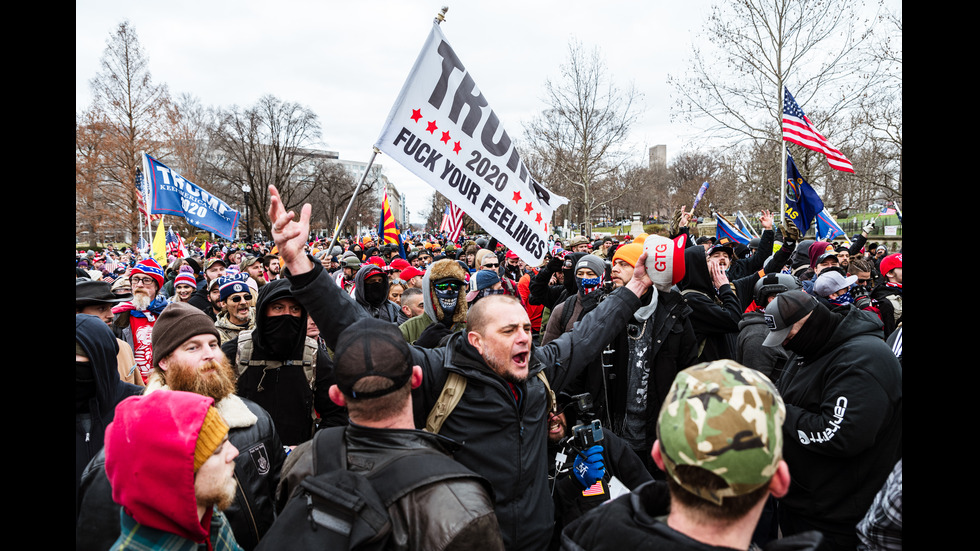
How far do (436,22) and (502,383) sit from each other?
2.91 m

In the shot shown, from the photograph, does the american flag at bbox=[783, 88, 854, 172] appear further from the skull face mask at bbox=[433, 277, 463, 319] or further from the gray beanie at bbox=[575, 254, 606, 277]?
the skull face mask at bbox=[433, 277, 463, 319]

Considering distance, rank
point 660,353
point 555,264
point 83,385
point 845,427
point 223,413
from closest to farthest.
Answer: point 223,413 < point 845,427 < point 83,385 < point 660,353 < point 555,264

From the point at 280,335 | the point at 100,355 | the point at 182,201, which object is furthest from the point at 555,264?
the point at 182,201

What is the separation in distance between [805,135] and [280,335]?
11.2m

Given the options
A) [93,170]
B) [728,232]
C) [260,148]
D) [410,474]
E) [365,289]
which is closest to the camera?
[410,474]

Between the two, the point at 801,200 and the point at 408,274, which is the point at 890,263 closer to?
the point at 801,200

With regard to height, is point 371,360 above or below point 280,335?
above

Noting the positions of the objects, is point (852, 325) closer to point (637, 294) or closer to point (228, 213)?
point (637, 294)

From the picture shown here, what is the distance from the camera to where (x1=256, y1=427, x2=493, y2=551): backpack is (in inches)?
59.7

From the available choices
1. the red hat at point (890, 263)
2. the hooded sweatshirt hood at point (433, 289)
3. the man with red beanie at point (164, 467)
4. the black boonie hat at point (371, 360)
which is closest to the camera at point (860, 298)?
the red hat at point (890, 263)

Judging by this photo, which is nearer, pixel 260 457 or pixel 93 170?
pixel 260 457

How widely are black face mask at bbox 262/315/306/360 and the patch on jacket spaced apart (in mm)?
1051

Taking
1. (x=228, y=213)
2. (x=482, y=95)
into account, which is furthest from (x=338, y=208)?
(x=482, y=95)

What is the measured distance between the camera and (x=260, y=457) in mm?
2559
